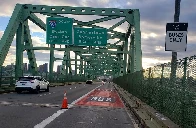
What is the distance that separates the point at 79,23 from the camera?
4325 cm

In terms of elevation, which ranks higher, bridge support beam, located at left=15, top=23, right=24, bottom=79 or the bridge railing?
bridge support beam, located at left=15, top=23, right=24, bottom=79

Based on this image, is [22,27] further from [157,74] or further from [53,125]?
[53,125]

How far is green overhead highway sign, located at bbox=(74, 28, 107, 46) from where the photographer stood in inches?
1779

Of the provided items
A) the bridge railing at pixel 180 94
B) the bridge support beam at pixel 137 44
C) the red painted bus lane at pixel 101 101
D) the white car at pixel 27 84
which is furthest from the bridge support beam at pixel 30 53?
the bridge railing at pixel 180 94

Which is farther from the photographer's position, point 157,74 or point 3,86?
point 3,86

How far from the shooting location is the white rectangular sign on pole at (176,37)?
33.7 ft

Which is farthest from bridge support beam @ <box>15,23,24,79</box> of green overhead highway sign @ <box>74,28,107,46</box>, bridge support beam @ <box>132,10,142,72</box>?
bridge support beam @ <box>132,10,142,72</box>

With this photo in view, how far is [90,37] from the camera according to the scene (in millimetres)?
45625

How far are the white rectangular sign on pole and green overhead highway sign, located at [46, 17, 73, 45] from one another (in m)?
32.4

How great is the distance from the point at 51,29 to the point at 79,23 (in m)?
3.45

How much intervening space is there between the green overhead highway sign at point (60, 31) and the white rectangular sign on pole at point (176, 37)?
32.4 meters

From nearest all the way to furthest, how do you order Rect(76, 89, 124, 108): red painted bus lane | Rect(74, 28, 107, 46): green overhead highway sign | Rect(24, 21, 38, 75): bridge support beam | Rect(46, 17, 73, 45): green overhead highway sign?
1. Rect(76, 89, 124, 108): red painted bus lane
2. Rect(24, 21, 38, 75): bridge support beam
3. Rect(46, 17, 73, 45): green overhead highway sign
4. Rect(74, 28, 107, 46): green overhead highway sign

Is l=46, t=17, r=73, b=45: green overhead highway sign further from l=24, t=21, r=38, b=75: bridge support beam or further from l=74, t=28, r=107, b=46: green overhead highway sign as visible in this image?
l=24, t=21, r=38, b=75: bridge support beam

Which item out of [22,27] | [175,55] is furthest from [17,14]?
[175,55]
